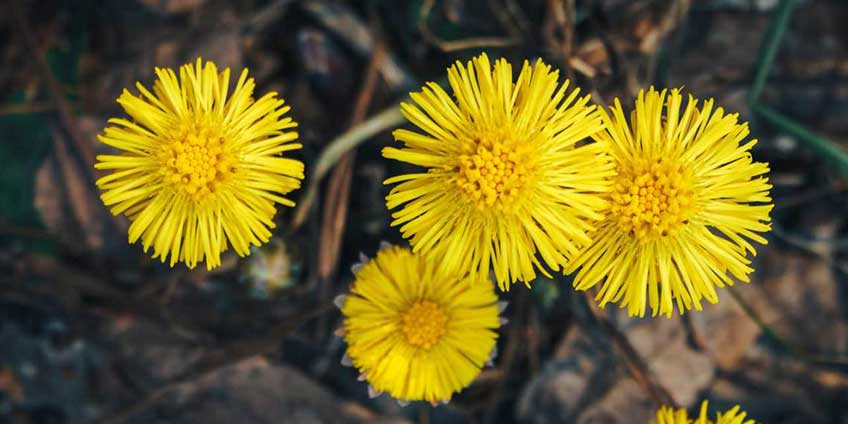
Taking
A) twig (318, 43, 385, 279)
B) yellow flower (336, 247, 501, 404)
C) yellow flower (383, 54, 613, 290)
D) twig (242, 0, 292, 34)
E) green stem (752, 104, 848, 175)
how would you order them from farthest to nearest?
twig (242, 0, 292, 34) < twig (318, 43, 385, 279) < green stem (752, 104, 848, 175) < yellow flower (336, 247, 501, 404) < yellow flower (383, 54, 613, 290)

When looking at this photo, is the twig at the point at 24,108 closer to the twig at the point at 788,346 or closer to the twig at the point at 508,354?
the twig at the point at 508,354

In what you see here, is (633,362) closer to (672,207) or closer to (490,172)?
(672,207)

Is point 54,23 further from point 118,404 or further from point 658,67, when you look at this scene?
Result: point 658,67

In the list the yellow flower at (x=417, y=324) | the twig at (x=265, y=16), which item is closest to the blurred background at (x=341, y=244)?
the twig at (x=265, y=16)

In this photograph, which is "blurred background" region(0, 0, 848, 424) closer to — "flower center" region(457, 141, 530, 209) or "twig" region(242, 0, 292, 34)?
"twig" region(242, 0, 292, 34)

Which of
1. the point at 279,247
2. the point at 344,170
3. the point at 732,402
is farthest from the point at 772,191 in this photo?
the point at 279,247

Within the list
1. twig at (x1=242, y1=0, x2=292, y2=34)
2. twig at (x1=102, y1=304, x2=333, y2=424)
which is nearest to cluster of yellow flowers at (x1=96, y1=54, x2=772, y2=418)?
twig at (x1=102, y1=304, x2=333, y2=424)
